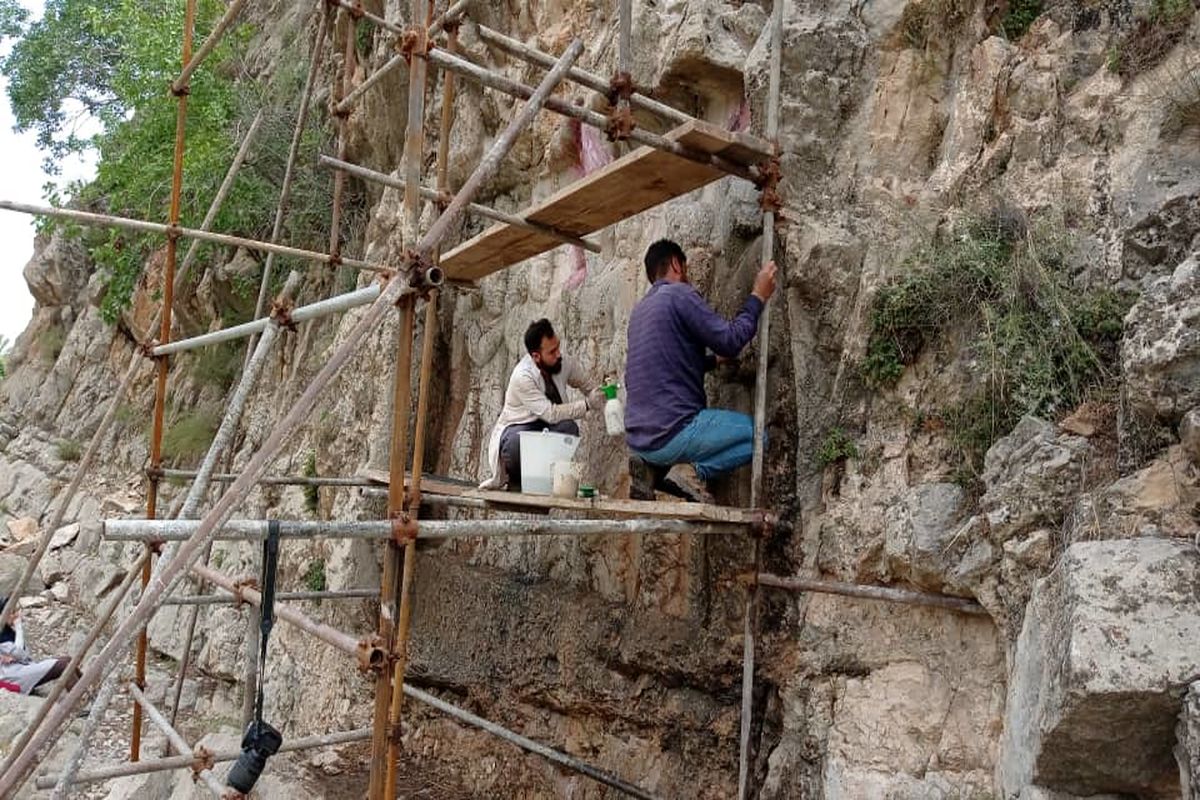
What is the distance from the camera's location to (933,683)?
12.8ft

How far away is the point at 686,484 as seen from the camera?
4.78m

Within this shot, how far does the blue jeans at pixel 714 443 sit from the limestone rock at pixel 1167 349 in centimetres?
172

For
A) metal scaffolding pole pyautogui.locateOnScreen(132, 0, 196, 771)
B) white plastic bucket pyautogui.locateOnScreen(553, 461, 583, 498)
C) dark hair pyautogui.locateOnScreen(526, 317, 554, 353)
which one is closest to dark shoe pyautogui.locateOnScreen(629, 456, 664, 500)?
white plastic bucket pyautogui.locateOnScreen(553, 461, 583, 498)

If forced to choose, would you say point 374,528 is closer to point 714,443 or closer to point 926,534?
point 714,443

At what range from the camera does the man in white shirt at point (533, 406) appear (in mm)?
5277

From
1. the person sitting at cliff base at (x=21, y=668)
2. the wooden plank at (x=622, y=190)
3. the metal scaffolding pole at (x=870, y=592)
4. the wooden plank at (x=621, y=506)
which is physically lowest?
the person sitting at cliff base at (x=21, y=668)

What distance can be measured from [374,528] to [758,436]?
6.24 feet

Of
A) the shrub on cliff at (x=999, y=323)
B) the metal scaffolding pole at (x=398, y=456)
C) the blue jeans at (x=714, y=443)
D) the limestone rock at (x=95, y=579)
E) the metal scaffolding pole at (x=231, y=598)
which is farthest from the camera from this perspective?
the limestone rock at (x=95, y=579)

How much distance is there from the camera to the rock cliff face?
9.71 ft

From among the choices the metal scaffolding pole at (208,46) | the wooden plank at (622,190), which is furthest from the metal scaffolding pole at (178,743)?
the metal scaffolding pole at (208,46)

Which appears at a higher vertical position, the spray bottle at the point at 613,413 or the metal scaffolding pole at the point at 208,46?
the metal scaffolding pole at the point at 208,46

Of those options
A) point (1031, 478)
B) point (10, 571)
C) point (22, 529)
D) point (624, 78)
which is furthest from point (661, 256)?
point (22, 529)

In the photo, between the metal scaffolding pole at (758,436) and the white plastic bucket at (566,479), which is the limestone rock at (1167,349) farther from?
the white plastic bucket at (566,479)

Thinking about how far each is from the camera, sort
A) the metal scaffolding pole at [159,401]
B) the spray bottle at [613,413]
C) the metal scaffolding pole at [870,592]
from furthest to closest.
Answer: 1. the metal scaffolding pole at [159,401]
2. the spray bottle at [613,413]
3. the metal scaffolding pole at [870,592]
